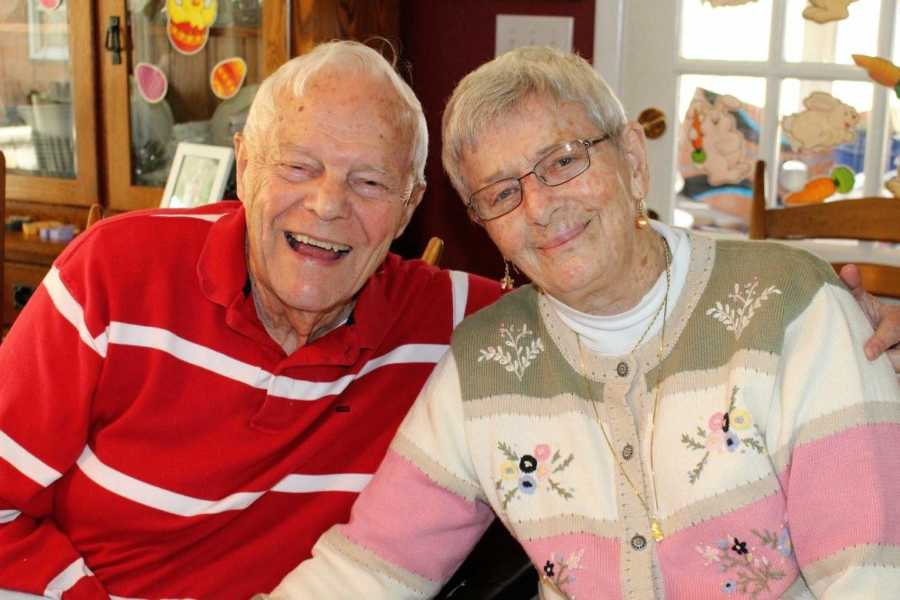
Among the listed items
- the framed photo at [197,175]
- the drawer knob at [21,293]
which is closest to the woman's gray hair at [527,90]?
the framed photo at [197,175]

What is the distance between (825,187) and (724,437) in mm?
1651

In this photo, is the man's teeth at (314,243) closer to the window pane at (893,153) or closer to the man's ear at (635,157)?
the man's ear at (635,157)

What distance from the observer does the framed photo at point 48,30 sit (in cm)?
301

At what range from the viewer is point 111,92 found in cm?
294

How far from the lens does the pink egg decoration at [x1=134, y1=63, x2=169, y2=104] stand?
289 cm

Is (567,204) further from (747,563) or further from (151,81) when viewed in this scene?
(151,81)

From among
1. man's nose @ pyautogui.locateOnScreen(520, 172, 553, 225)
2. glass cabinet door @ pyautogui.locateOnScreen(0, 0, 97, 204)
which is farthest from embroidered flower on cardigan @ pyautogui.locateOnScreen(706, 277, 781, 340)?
glass cabinet door @ pyautogui.locateOnScreen(0, 0, 97, 204)

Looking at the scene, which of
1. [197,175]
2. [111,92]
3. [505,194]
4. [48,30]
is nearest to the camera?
[505,194]

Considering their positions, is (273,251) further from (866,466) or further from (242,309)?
(866,466)

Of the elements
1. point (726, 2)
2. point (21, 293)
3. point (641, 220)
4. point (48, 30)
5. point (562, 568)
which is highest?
point (726, 2)

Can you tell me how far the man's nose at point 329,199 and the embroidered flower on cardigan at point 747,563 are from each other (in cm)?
67

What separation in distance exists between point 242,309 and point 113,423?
249 millimetres

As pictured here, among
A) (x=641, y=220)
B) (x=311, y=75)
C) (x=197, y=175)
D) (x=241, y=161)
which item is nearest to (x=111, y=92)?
(x=197, y=175)

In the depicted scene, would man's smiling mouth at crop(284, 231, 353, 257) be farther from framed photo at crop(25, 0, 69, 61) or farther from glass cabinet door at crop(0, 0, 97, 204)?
framed photo at crop(25, 0, 69, 61)
